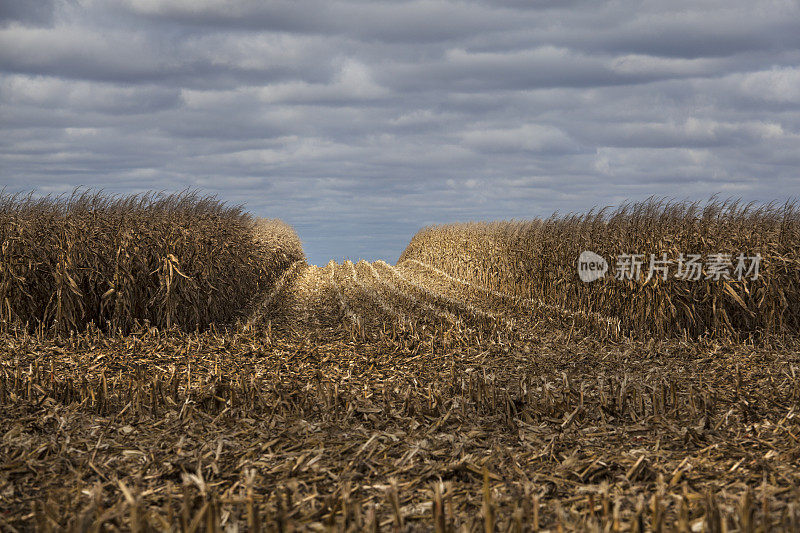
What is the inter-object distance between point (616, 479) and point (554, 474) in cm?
47

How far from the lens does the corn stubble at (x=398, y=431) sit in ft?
14.6

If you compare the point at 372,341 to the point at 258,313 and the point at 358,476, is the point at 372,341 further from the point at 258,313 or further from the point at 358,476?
the point at 358,476

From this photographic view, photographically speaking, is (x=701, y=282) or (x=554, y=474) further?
(x=701, y=282)

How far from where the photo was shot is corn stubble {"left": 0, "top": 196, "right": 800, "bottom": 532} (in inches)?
176

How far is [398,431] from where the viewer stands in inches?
242

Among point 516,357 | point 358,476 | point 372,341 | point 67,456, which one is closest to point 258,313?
point 372,341

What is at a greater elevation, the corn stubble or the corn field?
the corn field

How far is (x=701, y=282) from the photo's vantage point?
1193 cm
